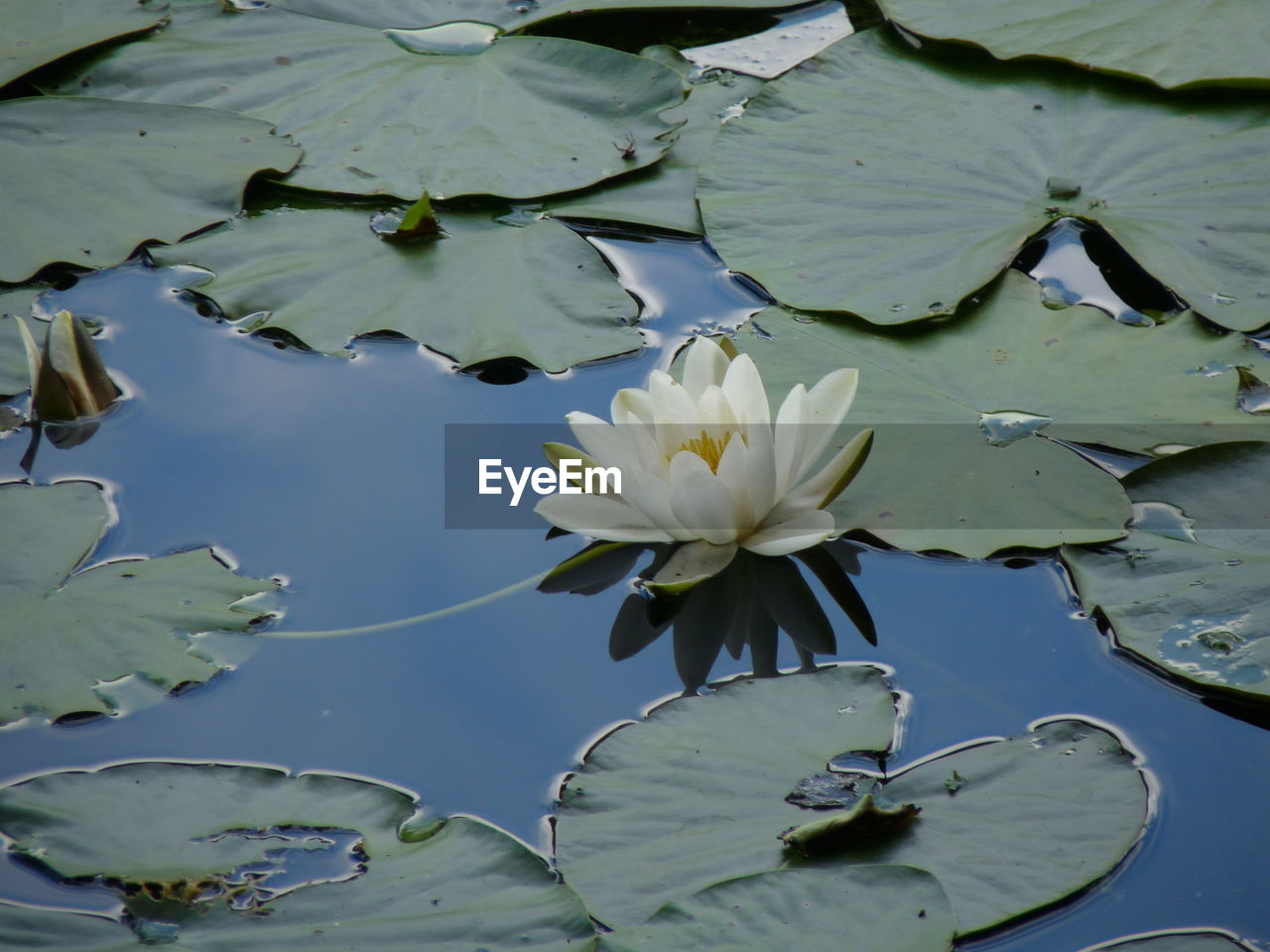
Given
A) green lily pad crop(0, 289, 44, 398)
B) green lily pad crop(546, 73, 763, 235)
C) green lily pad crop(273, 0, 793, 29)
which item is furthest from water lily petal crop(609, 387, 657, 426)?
green lily pad crop(273, 0, 793, 29)

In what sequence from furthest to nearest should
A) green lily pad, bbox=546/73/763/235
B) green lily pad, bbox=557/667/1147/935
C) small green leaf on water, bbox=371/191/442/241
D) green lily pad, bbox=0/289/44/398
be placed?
green lily pad, bbox=546/73/763/235
small green leaf on water, bbox=371/191/442/241
green lily pad, bbox=0/289/44/398
green lily pad, bbox=557/667/1147/935

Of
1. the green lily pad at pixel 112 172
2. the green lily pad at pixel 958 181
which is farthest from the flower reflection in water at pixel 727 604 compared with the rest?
the green lily pad at pixel 112 172

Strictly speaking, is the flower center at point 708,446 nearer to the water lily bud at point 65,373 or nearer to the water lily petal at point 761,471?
the water lily petal at point 761,471

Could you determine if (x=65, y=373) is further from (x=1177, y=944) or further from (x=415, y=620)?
(x=1177, y=944)

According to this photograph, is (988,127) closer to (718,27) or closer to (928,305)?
(928,305)

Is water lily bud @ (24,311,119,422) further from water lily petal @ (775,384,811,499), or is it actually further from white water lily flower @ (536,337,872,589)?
water lily petal @ (775,384,811,499)
